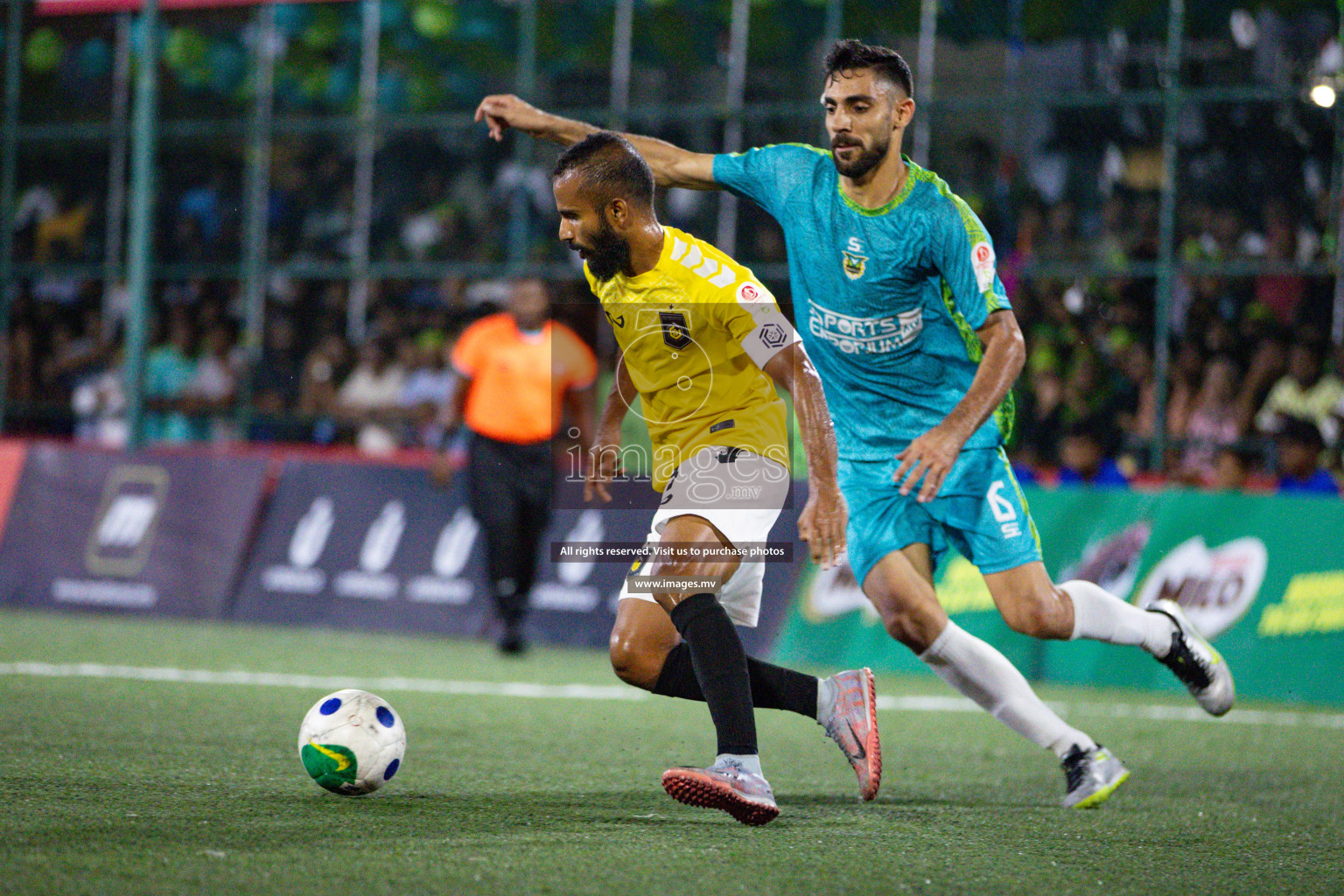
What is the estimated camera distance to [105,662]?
8.31m

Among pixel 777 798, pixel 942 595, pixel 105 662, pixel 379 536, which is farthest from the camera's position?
pixel 379 536

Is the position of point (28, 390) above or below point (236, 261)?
below

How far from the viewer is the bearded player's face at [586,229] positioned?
15.4 feet

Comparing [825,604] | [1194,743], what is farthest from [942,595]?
[1194,743]

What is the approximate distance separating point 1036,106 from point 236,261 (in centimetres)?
779

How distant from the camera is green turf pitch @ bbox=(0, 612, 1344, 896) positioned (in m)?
3.67

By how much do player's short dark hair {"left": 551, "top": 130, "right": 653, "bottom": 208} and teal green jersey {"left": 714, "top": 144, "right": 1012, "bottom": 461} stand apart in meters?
0.63

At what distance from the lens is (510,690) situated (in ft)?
26.5

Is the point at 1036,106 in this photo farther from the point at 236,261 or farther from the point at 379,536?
the point at 236,261

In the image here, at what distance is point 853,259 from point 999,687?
146cm

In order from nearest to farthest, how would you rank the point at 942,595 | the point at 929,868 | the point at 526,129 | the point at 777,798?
the point at 929,868 → the point at 777,798 → the point at 526,129 → the point at 942,595

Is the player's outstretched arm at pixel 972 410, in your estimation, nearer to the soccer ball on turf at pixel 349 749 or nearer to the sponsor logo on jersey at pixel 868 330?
the sponsor logo on jersey at pixel 868 330

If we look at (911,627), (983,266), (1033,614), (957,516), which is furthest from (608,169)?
(1033,614)

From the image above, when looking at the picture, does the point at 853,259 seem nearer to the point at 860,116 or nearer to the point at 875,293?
the point at 875,293
